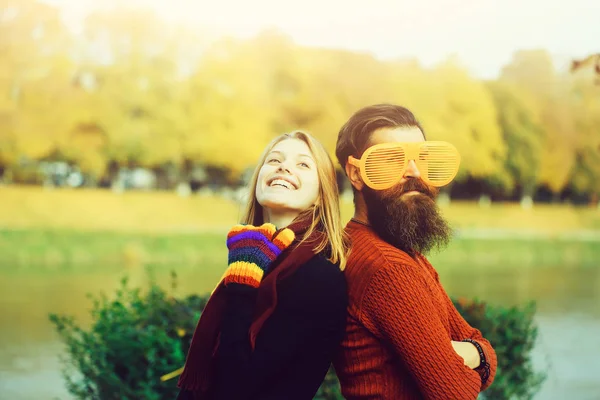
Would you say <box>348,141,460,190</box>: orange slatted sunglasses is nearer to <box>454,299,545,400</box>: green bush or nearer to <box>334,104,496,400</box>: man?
<box>334,104,496,400</box>: man

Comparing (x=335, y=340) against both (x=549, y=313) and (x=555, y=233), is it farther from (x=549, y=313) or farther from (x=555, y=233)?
(x=555, y=233)

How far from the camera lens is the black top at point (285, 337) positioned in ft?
5.02

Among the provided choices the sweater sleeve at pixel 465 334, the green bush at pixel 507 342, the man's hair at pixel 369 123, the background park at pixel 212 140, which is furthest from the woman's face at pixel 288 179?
the background park at pixel 212 140

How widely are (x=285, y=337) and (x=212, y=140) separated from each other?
55.4 feet

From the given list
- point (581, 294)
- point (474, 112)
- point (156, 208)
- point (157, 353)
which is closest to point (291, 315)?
point (157, 353)

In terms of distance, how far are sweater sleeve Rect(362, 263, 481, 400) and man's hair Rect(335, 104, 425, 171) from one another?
353 mm

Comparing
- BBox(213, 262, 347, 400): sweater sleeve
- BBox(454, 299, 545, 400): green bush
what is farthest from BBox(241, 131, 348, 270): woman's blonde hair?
BBox(454, 299, 545, 400): green bush

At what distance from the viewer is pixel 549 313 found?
9.91 m

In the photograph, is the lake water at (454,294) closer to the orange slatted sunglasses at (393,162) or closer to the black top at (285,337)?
the orange slatted sunglasses at (393,162)

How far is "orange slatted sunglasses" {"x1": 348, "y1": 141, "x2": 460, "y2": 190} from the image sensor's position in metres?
1.68

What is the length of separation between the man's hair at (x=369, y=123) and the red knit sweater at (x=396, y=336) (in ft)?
0.77

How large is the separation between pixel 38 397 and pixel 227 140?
13124 mm

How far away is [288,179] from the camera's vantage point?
1.74 metres

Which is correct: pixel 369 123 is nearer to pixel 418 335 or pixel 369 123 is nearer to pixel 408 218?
pixel 408 218
